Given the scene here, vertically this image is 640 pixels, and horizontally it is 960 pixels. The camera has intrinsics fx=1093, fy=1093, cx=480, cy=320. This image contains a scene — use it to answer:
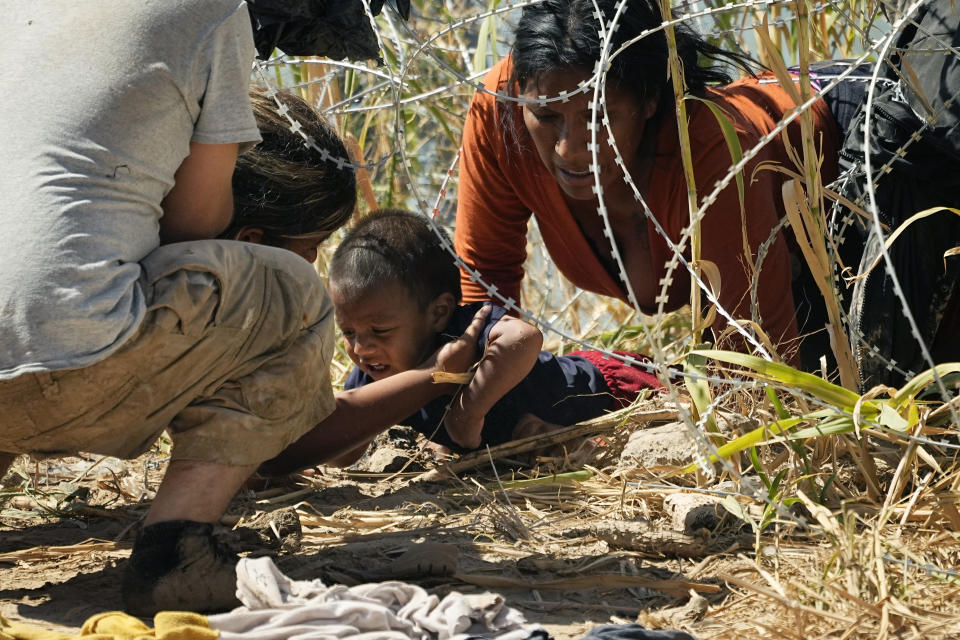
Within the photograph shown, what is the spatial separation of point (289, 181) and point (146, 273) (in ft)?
2.00

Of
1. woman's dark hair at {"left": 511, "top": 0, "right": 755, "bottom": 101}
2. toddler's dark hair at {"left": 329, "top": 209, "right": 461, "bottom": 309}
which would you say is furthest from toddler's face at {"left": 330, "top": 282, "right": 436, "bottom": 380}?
woman's dark hair at {"left": 511, "top": 0, "right": 755, "bottom": 101}

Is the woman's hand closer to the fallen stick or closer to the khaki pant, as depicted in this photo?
the fallen stick

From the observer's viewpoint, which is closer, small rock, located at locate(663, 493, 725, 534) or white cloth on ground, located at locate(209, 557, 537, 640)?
white cloth on ground, located at locate(209, 557, 537, 640)

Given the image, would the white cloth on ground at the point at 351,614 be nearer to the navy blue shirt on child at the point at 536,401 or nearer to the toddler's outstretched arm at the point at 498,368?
the toddler's outstretched arm at the point at 498,368

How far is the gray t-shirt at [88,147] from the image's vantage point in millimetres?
1730

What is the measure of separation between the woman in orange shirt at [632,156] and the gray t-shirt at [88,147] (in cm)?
83

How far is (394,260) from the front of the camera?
10.00 ft

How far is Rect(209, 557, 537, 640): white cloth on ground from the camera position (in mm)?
1619

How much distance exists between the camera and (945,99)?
240 cm

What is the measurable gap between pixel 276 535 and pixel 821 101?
190 centimetres

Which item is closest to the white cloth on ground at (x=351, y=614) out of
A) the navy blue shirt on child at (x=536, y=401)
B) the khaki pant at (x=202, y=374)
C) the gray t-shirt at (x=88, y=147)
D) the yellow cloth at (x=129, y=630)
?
the yellow cloth at (x=129, y=630)

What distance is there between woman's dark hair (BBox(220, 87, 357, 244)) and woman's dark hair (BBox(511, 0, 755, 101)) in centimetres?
52

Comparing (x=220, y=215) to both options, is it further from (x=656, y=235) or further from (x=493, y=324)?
(x=656, y=235)

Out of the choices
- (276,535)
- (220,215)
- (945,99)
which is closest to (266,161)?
(220,215)
